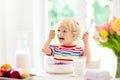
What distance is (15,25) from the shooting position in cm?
294

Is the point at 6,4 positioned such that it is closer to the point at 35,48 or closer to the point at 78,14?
the point at 35,48

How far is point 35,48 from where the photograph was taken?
3047 millimetres

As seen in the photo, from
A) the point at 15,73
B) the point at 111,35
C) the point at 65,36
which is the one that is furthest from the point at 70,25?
the point at 15,73

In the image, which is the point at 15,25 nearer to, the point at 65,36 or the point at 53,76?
the point at 65,36

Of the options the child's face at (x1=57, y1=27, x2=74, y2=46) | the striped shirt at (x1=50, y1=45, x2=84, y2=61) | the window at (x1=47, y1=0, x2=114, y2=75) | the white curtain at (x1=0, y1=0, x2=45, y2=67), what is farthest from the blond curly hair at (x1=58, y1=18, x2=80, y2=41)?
the window at (x1=47, y1=0, x2=114, y2=75)

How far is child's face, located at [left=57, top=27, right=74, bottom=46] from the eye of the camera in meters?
2.04

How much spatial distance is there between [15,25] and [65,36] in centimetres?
104

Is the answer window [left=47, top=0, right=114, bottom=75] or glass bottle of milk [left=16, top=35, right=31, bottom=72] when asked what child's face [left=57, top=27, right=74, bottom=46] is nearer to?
glass bottle of milk [left=16, top=35, right=31, bottom=72]

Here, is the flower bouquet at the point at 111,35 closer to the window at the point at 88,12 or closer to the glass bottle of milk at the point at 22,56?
the glass bottle of milk at the point at 22,56

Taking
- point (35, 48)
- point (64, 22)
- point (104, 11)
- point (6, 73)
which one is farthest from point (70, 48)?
point (104, 11)

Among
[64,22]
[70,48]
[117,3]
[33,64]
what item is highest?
[117,3]

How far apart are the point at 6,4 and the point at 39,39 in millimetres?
541

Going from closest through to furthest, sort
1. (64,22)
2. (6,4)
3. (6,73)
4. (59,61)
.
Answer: (6,73), (59,61), (64,22), (6,4)

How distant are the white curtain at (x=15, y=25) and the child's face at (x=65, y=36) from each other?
35.4 inches
